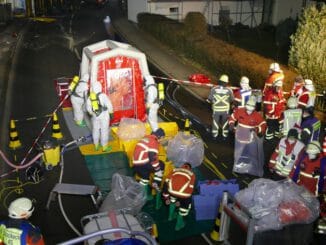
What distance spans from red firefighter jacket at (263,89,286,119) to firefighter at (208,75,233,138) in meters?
1.16

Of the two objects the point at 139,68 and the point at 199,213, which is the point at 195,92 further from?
the point at 199,213

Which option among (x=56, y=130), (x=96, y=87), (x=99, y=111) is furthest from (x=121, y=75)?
(x=56, y=130)

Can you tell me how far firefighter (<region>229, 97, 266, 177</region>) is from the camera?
36.6ft

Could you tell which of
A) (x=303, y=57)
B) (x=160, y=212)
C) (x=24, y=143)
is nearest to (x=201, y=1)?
(x=303, y=57)

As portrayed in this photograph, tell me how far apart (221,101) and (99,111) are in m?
3.64

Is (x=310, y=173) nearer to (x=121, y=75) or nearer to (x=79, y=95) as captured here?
(x=121, y=75)

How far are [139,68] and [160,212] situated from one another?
527cm

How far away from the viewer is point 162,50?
87.7 feet

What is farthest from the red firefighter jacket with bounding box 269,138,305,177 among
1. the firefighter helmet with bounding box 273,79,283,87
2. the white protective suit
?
the white protective suit

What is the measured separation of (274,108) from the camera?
1355cm

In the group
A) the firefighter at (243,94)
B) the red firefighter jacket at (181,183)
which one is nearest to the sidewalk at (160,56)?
the firefighter at (243,94)

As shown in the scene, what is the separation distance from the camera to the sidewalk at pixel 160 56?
19455 millimetres

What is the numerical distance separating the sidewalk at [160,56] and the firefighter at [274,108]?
14.5ft

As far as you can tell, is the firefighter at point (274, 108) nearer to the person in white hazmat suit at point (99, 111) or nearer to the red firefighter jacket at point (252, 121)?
the red firefighter jacket at point (252, 121)
